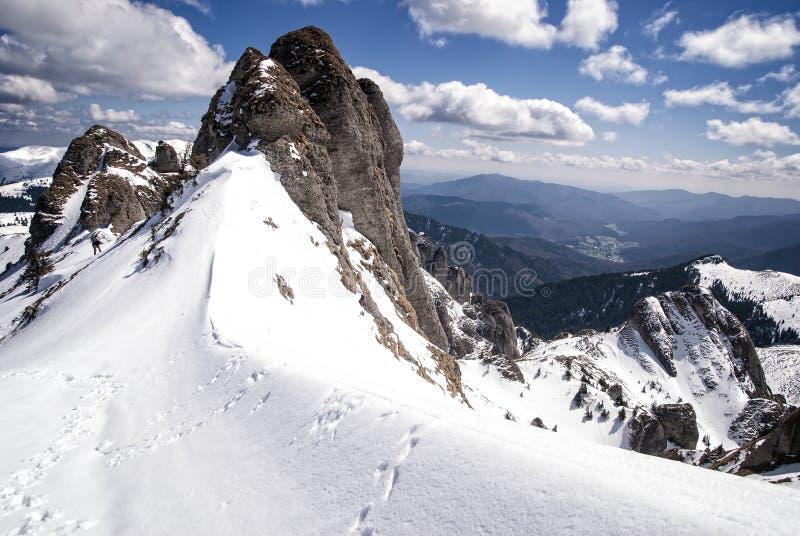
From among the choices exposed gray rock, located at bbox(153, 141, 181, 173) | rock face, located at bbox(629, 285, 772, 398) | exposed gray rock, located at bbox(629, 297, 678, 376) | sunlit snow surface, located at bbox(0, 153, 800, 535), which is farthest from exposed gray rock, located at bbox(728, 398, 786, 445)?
exposed gray rock, located at bbox(153, 141, 181, 173)

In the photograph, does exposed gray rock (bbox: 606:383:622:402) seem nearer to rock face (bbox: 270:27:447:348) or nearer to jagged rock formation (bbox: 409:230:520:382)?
jagged rock formation (bbox: 409:230:520:382)

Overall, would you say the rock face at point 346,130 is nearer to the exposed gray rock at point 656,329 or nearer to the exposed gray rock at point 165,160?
the exposed gray rock at point 165,160

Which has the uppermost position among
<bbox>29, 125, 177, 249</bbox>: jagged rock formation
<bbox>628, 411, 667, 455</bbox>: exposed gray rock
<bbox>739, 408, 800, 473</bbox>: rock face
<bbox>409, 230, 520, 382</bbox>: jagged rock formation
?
<bbox>29, 125, 177, 249</bbox>: jagged rock formation

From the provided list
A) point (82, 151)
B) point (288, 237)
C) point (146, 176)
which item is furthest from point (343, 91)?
point (82, 151)

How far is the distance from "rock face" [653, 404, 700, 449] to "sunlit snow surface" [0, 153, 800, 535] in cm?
7082

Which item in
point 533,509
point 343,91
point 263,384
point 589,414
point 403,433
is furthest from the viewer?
point 589,414

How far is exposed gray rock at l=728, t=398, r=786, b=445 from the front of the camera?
67.2m

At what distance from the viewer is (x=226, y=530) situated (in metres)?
7.73

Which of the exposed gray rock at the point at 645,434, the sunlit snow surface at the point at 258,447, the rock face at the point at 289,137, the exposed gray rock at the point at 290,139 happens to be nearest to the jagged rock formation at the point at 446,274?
the exposed gray rock at the point at 645,434

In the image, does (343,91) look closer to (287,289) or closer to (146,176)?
(287,289)

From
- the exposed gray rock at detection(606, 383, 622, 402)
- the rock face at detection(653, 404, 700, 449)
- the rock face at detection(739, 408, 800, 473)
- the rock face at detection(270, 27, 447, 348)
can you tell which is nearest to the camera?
the rock face at detection(739, 408, 800, 473)

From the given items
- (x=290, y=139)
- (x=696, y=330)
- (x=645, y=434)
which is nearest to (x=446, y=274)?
(x=696, y=330)

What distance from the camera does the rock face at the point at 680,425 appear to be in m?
66.4

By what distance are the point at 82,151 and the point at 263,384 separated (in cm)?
8369
